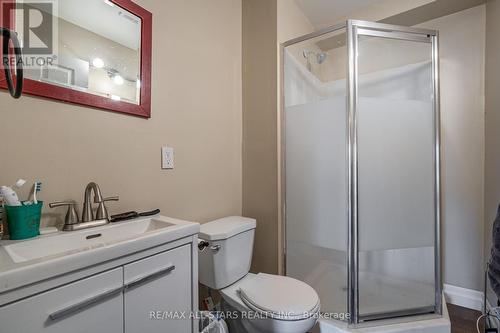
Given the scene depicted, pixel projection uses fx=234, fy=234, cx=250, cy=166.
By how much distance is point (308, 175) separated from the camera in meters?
1.67

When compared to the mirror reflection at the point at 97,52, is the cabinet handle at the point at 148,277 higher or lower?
lower

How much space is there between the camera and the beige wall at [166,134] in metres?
0.87

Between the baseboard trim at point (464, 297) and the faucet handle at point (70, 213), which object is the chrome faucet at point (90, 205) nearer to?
the faucet handle at point (70, 213)

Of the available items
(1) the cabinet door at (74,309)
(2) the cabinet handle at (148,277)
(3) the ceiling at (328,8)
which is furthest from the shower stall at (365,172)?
(1) the cabinet door at (74,309)

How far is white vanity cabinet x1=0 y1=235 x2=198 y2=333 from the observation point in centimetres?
53

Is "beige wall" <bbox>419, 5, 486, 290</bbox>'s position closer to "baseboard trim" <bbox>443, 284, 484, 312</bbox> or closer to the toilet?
"baseboard trim" <bbox>443, 284, 484, 312</bbox>

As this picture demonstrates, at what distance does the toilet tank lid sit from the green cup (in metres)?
0.71

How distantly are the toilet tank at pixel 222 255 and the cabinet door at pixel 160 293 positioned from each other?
1.21 feet

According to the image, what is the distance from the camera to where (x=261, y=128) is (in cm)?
177

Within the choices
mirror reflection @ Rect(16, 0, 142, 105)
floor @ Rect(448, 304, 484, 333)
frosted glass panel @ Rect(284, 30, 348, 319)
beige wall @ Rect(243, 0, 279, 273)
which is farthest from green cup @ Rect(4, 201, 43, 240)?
floor @ Rect(448, 304, 484, 333)

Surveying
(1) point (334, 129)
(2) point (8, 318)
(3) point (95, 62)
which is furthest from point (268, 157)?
(2) point (8, 318)

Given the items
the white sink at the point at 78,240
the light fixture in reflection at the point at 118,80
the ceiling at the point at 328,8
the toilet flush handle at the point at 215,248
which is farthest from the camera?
the ceiling at the point at 328,8

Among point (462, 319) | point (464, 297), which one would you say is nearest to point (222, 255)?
point (462, 319)

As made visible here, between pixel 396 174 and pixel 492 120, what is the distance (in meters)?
0.86
